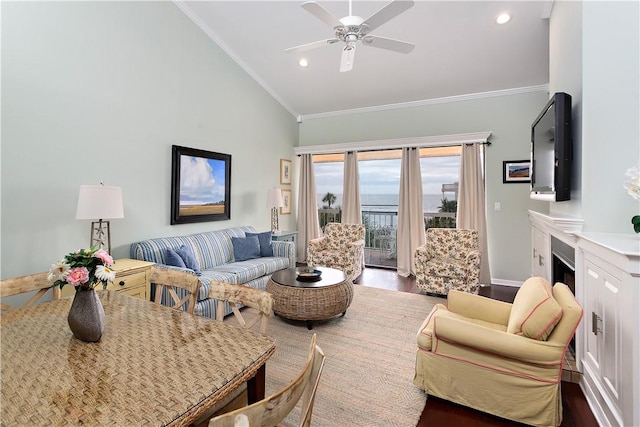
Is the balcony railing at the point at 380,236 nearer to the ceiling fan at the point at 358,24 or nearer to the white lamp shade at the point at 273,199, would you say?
the white lamp shade at the point at 273,199

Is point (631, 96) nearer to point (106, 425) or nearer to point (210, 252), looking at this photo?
point (106, 425)

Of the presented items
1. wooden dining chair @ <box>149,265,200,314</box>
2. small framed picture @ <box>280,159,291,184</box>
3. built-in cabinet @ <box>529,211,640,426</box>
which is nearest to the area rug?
wooden dining chair @ <box>149,265,200,314</box>

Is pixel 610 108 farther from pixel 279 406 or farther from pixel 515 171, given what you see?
pixel 515 171

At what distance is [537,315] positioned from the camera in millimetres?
1807

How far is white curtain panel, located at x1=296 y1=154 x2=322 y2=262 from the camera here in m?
6.44

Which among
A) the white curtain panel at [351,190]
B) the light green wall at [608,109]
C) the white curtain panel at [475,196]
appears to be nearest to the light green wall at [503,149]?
the white curtain panel at [475,196]

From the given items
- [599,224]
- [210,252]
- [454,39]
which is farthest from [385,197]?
[599,224]

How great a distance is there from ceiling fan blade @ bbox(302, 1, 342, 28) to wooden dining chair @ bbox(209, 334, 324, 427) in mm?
→ 2378

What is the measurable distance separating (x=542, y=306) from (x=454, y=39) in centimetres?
343

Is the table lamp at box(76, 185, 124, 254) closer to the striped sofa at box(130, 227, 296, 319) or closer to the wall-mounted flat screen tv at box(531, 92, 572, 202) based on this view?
the striped sofa at box(130, 227, 296, 319)

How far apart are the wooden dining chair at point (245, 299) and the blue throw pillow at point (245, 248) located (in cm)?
281

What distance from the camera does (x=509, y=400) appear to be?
1.89m

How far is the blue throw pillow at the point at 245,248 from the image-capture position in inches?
177

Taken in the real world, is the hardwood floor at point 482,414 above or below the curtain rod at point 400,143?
below
